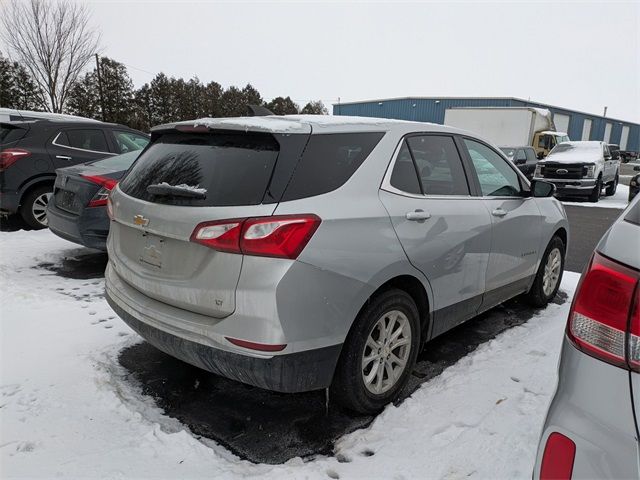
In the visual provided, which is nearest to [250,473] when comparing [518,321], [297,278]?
[297,278]

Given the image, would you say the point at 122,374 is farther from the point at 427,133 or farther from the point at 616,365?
the point at 616,365

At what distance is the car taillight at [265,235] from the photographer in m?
2.18

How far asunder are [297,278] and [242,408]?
1.14m

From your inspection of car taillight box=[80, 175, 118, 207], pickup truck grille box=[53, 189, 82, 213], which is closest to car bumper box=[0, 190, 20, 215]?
pickup truck grille box=[53, 189, 82, 213]

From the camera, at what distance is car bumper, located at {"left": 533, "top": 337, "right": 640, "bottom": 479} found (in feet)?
4.11

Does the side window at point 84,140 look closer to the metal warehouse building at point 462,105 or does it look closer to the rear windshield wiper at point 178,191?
the rear windshield wiper at point 178,191

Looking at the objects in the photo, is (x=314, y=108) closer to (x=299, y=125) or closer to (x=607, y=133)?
(x=607, y=133)

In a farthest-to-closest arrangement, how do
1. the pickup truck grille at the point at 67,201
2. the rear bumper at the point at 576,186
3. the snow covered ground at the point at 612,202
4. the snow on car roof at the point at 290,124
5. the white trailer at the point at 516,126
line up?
1. the white trailer at the point at 516,126
2. the rear bumper at the point at 576,186
3. the snow covered ground at the point at 612,202
4. the pickup truck grille at the point at 67,201
5. the snow on car roof at the point at 290,124

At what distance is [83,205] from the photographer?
16.5 feet

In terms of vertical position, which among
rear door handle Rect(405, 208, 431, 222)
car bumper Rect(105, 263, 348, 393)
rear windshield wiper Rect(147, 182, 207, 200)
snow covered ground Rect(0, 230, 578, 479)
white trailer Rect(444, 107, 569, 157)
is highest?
white trailer Rect(444, 107, 569, 157)

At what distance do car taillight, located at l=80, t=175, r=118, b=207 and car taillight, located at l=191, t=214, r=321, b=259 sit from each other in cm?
327

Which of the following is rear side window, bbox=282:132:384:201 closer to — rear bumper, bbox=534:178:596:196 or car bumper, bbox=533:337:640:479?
car bumper, bbox=533:337:640:479

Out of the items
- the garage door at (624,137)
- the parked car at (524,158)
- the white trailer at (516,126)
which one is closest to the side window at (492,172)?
the parked car at (524,158)

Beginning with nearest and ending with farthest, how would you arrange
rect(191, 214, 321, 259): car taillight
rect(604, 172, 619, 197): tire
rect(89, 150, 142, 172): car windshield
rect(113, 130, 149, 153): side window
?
rect(191, 214, 321, 259): car taillight
rect(89, 150, 142, 172): car windshield
rect(113, 130, 149, 153): side window
rect(604, 172, 619, 197): tire
